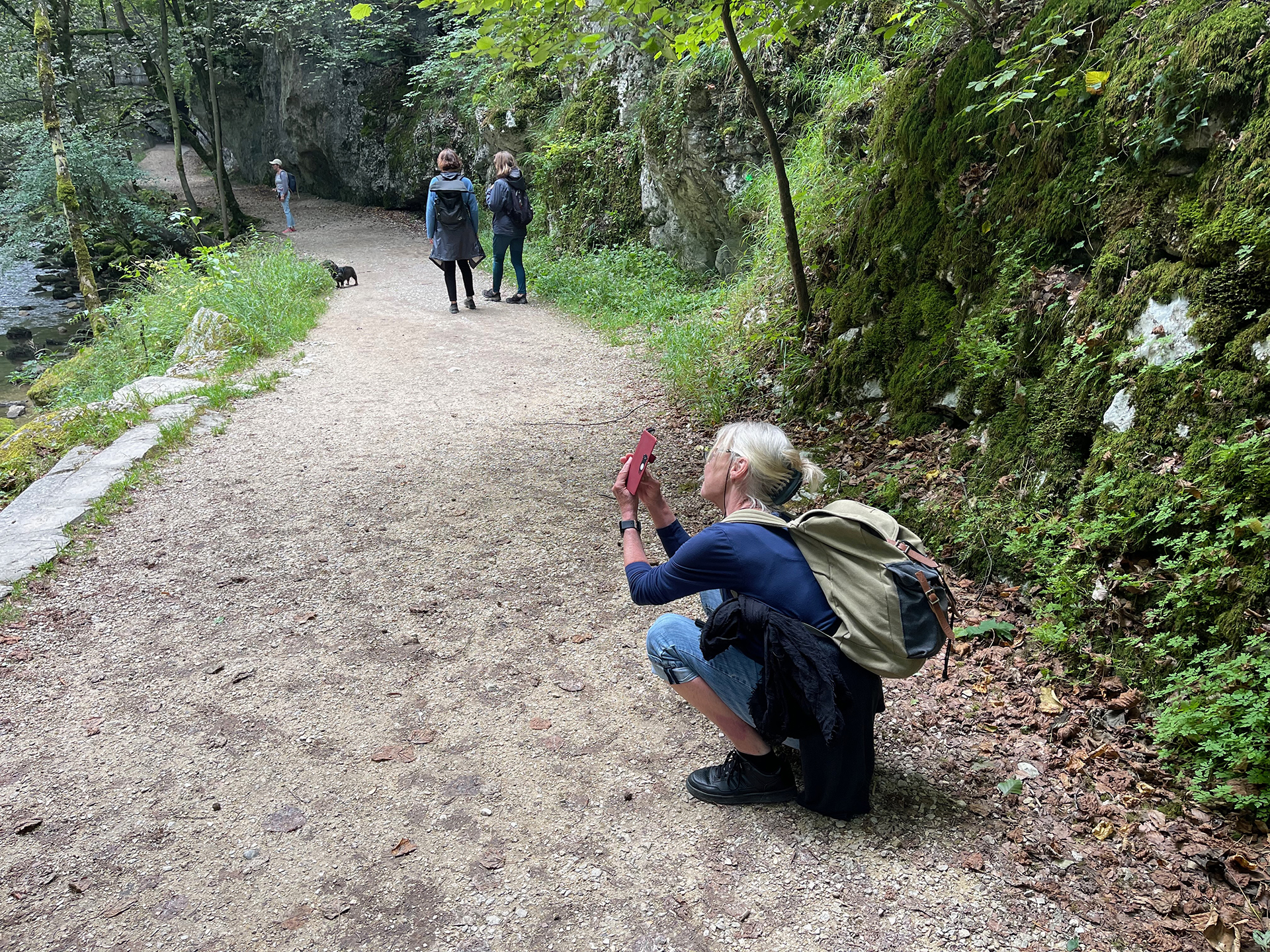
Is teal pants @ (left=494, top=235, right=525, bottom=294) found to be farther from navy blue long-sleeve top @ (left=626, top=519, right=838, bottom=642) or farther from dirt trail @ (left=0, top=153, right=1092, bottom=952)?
navy blue long-sleeve top @ (left=626, top=519, right=838, bottom=642)

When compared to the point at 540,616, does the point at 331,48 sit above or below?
above

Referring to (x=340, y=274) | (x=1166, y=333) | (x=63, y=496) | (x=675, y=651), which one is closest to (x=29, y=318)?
(x=340, y=274)

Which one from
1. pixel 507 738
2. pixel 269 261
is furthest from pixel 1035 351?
pixel 269 261

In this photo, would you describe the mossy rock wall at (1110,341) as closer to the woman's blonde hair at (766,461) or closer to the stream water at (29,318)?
the woman's blonde hair at (766,461)

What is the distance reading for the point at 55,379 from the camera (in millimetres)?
12156

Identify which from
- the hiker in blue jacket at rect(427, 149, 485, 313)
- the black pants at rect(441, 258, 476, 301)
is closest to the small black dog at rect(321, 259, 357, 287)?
the black pants at rect(441, 258, 476, 301)

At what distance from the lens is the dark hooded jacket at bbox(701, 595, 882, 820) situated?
2385 mm

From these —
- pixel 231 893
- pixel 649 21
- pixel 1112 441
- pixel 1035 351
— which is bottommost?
pixel 231 893

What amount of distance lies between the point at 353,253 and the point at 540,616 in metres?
15.6

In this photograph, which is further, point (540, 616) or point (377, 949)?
point (540, 616)

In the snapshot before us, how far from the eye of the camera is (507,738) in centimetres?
340

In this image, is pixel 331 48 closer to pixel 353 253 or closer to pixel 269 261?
pixel 353 253

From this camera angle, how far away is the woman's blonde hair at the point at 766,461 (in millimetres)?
2688

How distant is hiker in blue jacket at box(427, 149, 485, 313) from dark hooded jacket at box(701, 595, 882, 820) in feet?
31.1
